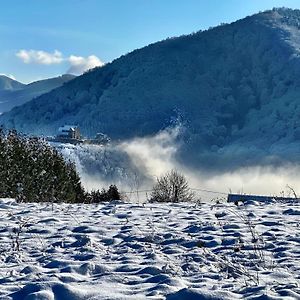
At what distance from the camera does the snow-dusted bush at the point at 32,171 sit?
1296 inches

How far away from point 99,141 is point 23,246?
19215 centimetres

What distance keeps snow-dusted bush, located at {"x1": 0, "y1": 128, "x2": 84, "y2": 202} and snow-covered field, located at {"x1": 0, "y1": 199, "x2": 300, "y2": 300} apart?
69.8 feet

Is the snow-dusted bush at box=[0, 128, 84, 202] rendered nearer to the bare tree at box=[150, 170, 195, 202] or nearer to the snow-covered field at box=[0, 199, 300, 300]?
the bare tree at box=[150, 170, 195, 202]

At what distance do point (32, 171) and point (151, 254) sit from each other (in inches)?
1233

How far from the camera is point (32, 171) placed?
37625 millimetres

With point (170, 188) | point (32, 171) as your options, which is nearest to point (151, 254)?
point (32, 171)

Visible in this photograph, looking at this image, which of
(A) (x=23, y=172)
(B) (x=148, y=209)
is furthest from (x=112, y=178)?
(B) (x=148, y=209)

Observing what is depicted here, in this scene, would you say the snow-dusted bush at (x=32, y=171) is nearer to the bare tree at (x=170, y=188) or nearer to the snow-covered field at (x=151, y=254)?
the bare tree at (x=170, y=188)

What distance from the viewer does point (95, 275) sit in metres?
6.34

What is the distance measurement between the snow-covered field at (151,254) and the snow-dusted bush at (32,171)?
2126 cm

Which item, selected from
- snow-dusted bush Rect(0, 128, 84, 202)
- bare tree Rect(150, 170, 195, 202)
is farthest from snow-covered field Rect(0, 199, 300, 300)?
bare tree Rect(150, 170, 195, 202)

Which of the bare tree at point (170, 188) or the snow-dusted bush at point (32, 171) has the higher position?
the snow-dusted bush at point (32, 171)

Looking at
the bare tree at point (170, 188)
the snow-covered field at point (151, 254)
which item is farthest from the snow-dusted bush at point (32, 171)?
the snow-covered field at point (151, 254)

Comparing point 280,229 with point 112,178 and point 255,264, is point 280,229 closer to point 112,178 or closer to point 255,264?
point 255,264
